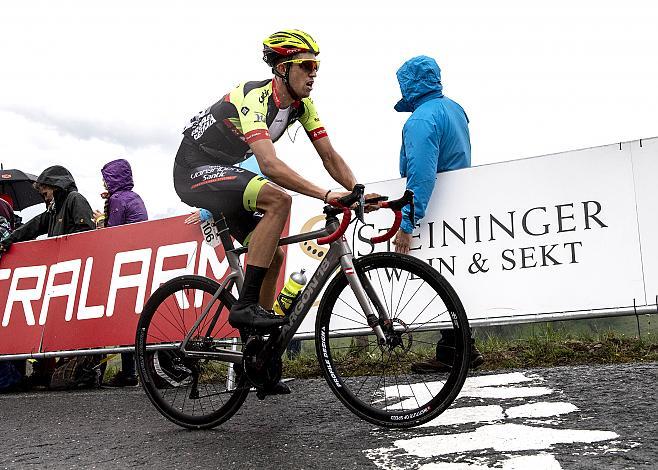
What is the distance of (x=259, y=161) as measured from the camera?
3994 mm

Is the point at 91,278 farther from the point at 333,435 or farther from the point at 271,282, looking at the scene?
the point at 333,435

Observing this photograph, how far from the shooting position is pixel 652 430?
135 inches

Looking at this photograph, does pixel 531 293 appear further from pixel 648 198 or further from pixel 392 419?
pixel 392 419

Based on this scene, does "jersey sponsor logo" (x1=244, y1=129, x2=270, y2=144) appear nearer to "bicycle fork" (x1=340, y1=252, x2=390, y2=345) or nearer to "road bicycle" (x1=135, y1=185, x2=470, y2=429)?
"road bicycle" (x1=135, y1=185, x2=470, y2=429)

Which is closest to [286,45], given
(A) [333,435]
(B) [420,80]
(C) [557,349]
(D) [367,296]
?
(D) [367,296]

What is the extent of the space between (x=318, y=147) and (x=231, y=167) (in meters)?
0.61

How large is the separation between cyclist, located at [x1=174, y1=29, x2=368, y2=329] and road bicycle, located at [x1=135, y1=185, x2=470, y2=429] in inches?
6.6

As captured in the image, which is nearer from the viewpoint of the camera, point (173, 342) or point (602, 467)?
point (602, 467)

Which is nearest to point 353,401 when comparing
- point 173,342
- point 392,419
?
point 392,419

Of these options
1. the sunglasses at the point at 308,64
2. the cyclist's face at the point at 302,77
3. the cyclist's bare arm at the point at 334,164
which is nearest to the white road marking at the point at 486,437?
the cyclist's bare arm at the point at 334,164

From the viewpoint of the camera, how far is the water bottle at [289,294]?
406cm

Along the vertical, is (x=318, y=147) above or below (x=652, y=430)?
above

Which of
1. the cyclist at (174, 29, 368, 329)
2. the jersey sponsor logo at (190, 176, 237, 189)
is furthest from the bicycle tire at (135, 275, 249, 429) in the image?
the jersey sponsor logo at (190, 176, 237, 189)

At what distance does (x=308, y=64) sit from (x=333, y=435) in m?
2.16
